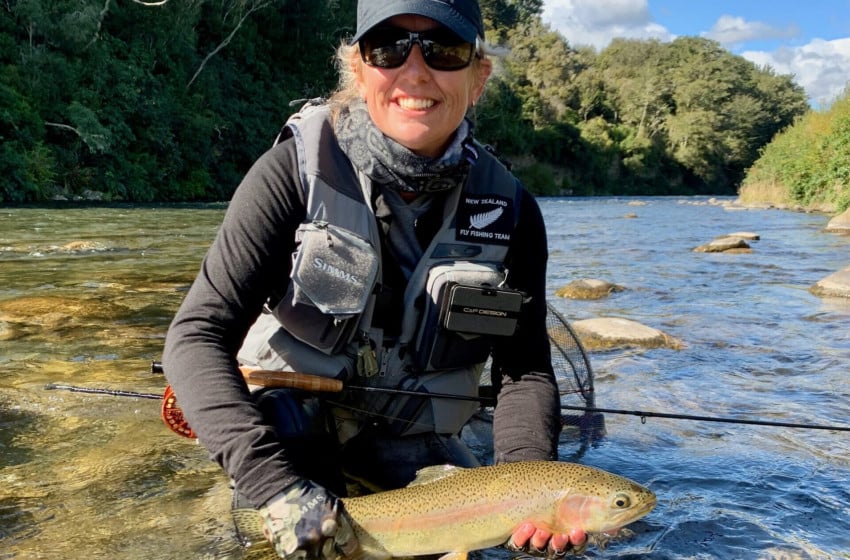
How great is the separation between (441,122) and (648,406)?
3.32m

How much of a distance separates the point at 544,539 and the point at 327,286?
1099mm

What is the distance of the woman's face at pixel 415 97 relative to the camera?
2615mm

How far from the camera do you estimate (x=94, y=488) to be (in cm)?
347

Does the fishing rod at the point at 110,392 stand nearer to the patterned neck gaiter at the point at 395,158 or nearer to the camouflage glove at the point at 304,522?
the camouflage glove at the point at 304,522

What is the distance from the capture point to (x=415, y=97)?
2.67 m

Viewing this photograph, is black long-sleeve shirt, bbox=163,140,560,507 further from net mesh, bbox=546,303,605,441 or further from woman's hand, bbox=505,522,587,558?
net mesh, bbox=546,303,605,441

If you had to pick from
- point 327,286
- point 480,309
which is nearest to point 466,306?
point 480,309

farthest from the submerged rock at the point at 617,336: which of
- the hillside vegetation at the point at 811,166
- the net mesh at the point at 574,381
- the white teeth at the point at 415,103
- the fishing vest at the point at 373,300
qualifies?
the hillside vegetation at the point at 811,166

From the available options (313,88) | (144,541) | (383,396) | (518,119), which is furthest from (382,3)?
(518,119)

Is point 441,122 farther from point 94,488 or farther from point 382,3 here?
point 94,488

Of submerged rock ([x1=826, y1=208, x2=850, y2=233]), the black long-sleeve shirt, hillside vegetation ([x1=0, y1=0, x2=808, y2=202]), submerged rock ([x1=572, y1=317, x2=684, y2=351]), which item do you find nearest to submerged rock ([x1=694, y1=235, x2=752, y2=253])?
submerged rock ([x1=826, y1=208, x2=850, y2=233])

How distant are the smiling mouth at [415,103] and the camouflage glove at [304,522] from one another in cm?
130

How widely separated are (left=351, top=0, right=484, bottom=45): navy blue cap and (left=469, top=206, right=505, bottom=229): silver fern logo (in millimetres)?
668

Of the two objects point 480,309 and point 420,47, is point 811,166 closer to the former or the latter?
point 480,309
